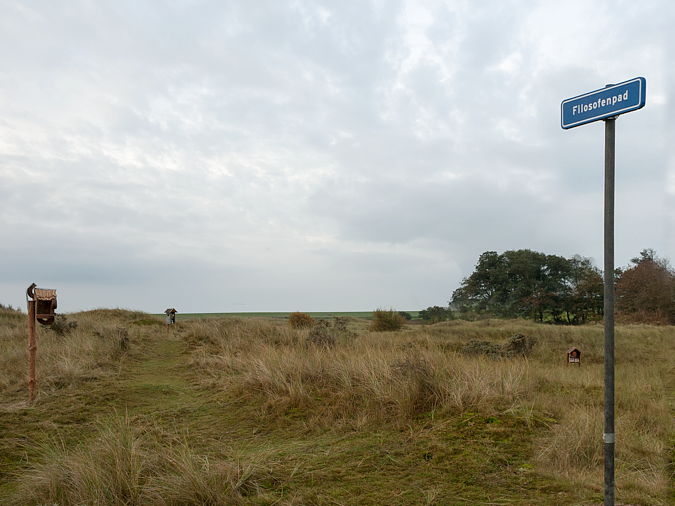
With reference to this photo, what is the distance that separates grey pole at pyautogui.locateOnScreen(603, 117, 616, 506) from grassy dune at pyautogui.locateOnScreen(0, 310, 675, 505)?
3.59ft

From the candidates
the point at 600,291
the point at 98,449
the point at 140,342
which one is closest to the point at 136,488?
the point at 98,449

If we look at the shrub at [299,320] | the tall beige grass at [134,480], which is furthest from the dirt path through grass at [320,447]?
the shrub at [299,320]

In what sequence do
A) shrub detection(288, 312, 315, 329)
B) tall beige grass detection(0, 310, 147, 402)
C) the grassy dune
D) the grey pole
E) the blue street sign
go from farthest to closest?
shrub detection(288, 312, 315, 329) < tall beige grass detection(0, 310, 147, 402) < the grassy dune < the grey pole < the blue street sign

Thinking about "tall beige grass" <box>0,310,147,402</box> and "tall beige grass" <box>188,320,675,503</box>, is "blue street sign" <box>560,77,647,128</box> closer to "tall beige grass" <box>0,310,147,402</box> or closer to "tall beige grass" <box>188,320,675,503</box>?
"tall beige grass" <box>188,320,675,503</box>

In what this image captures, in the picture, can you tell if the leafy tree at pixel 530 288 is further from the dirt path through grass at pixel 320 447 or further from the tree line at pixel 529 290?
the dirt path through grass at pixel 320 447

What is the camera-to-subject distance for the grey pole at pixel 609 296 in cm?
326

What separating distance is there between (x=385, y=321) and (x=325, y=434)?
23.4m

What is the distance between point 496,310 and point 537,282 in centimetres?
412

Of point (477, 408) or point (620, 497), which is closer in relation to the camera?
point (620, 497)

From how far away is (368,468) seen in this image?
16.8 ft

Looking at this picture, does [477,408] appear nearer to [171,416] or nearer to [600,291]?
[171,416]

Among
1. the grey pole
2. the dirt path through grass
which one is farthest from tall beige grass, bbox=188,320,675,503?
the grey pole

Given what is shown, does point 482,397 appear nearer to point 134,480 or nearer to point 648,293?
point 134,480

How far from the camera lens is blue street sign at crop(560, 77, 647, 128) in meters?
3.09
